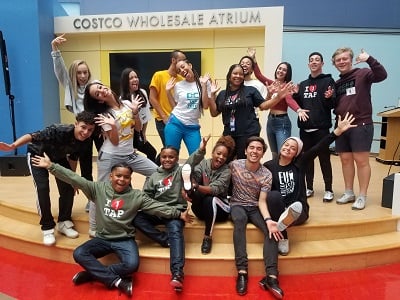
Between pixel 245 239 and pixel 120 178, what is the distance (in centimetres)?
103

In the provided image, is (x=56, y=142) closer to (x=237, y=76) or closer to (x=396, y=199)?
(x=237, y=76)

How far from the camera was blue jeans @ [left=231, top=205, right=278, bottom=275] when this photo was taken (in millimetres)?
2463

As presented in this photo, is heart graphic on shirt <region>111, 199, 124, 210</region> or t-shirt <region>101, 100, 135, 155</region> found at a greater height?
t-shirt <region>101, 100, 135, 155</region>

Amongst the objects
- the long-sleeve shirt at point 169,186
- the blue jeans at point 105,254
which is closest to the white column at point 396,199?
the long-sleeve shirt at point 169,186

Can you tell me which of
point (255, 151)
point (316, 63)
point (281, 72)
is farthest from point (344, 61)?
point (255, 151)

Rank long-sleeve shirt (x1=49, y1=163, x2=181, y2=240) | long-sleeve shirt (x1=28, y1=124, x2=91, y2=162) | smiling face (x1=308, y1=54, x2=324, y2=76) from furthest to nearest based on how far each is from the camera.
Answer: smiling face (x1=308, y1=54, x2=324, y2=76) < long-sleeve shirt (x1=28, y1=124, x2=91, y2=162) < long-sleeve shirt (x1=49, y1=163, x2=181, y2=240)

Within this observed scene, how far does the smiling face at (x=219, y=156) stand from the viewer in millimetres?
2709

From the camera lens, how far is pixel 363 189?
3.29 meters

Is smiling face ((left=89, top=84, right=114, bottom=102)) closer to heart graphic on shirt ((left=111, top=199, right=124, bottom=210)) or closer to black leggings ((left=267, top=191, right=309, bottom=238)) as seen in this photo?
heart graphic on shirt ((left=111, top=199, right=124, bottom=210))

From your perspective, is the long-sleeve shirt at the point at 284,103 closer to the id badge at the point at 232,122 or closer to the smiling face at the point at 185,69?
the id badge at the point at 232,122

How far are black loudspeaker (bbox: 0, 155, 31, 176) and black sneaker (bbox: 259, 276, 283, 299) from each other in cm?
377

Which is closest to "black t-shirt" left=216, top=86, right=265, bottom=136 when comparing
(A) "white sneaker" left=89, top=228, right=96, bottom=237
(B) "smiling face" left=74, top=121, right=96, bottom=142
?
(B) "smiling face" left=74, top=121, right=96, bottom=142

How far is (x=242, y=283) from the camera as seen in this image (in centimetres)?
239

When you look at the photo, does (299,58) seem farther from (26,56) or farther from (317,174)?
(26,56)
